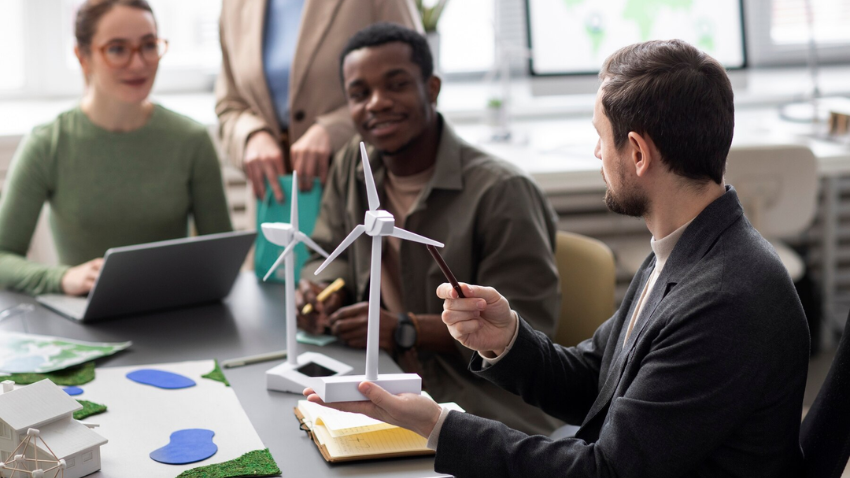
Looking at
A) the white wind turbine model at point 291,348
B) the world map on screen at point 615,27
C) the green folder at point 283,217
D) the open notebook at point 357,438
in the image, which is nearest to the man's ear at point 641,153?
the open notebook at point 357,438

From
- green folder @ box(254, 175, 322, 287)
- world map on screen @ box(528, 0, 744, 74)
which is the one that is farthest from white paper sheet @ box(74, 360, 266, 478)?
world map on screen @ box(528, 0, 744, 74)

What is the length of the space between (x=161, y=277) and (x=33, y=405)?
64 centimetres

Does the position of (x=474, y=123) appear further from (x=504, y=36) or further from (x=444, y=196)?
(x=444, y=196)

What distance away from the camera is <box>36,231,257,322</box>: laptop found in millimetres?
1664

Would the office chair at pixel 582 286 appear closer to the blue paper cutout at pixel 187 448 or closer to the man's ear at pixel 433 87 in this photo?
the man's ear at pixel 433 87

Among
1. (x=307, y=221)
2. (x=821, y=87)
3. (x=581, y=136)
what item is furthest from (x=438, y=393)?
(x=821, y=87)

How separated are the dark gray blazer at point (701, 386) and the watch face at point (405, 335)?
0.54 metres

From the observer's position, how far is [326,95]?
2375mm

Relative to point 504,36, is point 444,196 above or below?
below

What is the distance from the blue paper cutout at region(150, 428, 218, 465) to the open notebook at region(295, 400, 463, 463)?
0.47 ft

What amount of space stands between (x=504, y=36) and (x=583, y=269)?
6.51 feet

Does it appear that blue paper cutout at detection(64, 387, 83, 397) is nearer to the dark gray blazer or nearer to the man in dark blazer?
the man in dark blazer

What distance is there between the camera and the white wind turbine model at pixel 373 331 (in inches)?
43.6

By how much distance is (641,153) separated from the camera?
1133 mm
